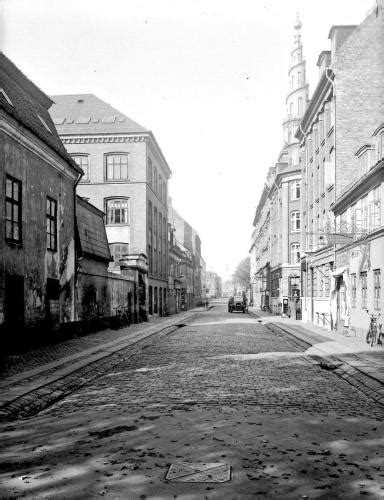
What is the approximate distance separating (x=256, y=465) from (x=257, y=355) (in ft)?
32.4

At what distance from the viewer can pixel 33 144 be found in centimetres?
1566

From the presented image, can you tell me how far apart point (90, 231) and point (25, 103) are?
684 cm

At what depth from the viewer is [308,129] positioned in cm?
3369

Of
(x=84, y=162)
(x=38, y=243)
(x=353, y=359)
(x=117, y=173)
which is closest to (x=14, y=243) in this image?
(x=38, y=243)

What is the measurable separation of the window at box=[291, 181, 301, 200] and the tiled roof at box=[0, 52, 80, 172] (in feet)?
101

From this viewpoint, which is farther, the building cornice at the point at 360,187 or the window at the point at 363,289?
the window at the point at 363,289

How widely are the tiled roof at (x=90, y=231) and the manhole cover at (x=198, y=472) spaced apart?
16.1m

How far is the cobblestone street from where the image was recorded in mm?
4508

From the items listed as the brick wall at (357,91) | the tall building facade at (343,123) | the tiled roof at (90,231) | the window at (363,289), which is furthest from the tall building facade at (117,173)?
the window at (363,289)

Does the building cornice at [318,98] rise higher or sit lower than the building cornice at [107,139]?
lower

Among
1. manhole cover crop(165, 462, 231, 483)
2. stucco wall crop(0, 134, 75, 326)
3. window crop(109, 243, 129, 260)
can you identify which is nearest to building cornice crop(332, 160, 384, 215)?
stucco wall crop(0, 134, 75, 326)

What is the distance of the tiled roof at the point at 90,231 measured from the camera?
839 inches

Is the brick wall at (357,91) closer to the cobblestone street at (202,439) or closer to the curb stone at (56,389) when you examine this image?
the curb stone at (56,389)

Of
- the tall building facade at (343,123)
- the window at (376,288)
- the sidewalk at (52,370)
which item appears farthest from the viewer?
the tall building facade at (343,123)
